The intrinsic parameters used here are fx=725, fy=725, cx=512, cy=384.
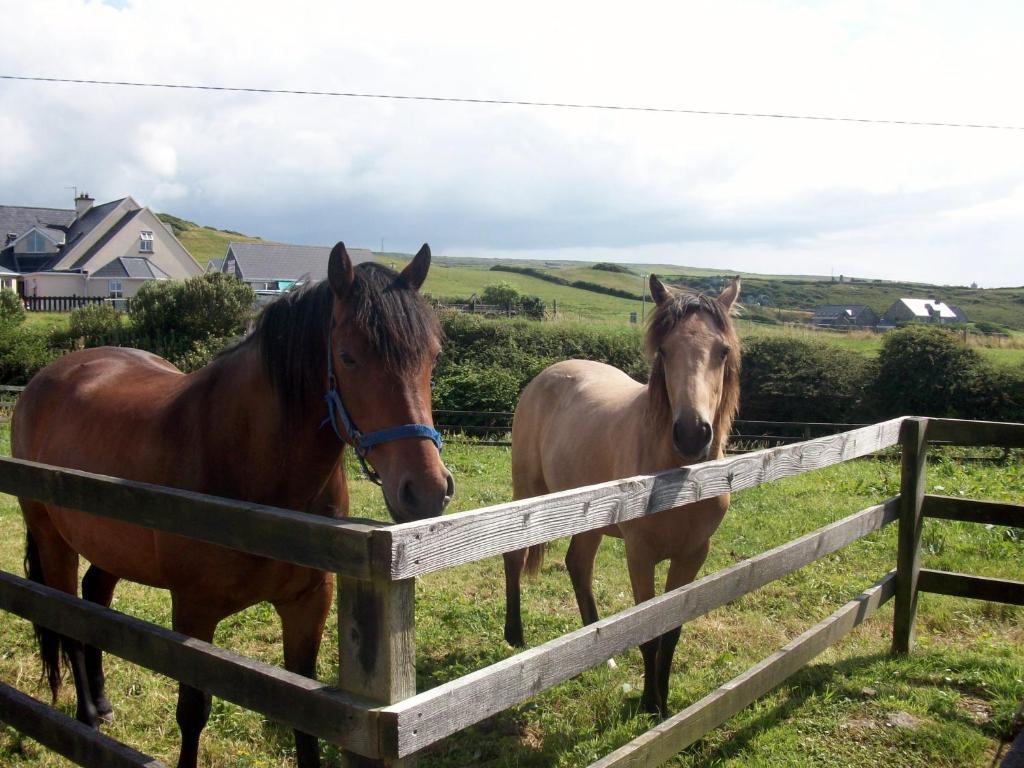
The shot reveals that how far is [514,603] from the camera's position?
4.89 metres

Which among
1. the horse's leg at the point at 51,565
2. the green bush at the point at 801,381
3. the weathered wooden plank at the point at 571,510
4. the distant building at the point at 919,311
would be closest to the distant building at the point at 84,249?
the green bush at the point at 801,381

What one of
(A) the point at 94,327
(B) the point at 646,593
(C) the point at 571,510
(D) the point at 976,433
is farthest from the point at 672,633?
(A) the point at 94,327

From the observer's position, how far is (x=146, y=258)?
2096 inches

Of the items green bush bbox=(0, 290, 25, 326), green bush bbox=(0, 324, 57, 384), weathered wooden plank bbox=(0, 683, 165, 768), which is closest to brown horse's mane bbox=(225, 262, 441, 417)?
weathered wooden plank bbox=(0, 683, 165, 768)

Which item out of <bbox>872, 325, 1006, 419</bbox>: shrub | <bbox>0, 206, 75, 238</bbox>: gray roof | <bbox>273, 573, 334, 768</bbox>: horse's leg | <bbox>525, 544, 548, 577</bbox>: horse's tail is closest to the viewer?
<bbox>273, 573, 334, 768</bbox>: horse's leg

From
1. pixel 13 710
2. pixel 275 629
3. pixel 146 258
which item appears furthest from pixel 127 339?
pixel 146 258

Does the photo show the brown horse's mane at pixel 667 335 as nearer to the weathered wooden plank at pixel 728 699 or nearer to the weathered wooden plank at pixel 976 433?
the weathered wooden plank at pixel 728 699

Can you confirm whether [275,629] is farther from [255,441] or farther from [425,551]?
[425,551]

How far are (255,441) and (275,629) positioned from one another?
2.63 metres

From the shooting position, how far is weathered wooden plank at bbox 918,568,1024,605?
164 inches

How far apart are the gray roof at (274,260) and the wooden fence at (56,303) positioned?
52.0 ft

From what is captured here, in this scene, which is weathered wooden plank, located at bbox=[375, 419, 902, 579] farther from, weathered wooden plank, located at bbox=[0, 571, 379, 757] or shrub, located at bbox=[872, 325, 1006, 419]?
shrub, located at bbox=[872, 325, 1006, 419]

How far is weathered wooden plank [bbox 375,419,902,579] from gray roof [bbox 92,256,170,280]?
175ft

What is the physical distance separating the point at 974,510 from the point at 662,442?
1.97 metres
